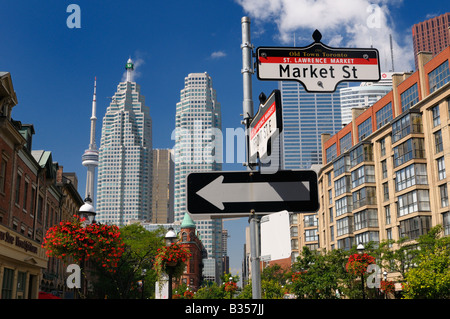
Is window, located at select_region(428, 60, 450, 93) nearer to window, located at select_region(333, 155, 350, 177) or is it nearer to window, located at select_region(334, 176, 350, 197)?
window, located at select_region(333, 155, 350, 177)

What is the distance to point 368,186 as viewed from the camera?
73.3 metres

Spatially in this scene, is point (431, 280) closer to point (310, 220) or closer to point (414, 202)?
point (414, 202)

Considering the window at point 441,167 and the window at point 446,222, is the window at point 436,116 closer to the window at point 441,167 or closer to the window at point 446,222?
the window at point 441,167

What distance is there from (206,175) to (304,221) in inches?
4120

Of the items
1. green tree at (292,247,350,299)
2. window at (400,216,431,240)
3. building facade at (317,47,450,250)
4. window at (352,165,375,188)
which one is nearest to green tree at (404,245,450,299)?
green tree at (292,247,350,299)

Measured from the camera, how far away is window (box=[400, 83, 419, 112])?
63666mm

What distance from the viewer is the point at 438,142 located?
192 feet

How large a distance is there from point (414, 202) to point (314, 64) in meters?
58.9

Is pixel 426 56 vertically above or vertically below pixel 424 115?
above

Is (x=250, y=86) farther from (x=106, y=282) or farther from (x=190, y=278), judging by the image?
(x=190, y=278)

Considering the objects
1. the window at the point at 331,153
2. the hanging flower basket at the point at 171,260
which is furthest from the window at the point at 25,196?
the window at the point at 331,153

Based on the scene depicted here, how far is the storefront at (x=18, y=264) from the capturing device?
26.1 meters

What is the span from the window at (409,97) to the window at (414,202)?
11.5 metres
